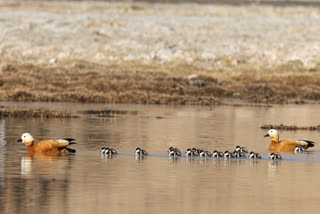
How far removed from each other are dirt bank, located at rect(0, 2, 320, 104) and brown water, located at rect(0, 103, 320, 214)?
51.1 feet

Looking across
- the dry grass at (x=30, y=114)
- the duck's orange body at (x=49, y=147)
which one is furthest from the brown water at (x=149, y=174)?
the dry grass at (x=30, y=114)

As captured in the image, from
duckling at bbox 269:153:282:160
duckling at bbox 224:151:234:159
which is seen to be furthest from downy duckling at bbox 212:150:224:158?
duckling at bbox 269:153:282:160

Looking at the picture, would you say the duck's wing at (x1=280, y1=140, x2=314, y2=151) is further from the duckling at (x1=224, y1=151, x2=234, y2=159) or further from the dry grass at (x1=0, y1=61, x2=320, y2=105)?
the dry grass at (x1=0, y1=61, x2=320, y2=105)

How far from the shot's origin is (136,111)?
42562mm

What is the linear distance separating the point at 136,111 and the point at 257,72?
84.1 ft

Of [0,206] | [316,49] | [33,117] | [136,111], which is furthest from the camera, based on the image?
[316,49]

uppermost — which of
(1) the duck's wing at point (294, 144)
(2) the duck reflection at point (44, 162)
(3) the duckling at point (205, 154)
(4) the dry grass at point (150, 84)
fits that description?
(4) the dry grass at point (150, 84)

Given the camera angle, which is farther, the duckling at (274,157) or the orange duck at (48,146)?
the orange duck at (48,146)

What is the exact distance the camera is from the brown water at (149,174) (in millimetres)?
Answer: 17547

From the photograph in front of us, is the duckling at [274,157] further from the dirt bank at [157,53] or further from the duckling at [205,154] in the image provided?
the dirt bank at [157,53]

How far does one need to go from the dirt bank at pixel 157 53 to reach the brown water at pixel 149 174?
15.6 m

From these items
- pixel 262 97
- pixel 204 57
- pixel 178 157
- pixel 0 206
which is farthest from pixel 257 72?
pixel 0 206

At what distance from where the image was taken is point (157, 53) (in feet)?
239

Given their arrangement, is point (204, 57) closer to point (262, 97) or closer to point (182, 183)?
point (262, 97)
